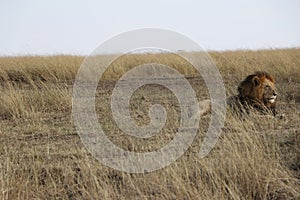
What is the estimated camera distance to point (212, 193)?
3.12 metres

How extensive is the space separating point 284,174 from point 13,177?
1906 millimetres

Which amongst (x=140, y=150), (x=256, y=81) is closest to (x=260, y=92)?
(x=256, y=81)

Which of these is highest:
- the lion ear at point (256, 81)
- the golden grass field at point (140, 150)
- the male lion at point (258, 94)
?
the lion ear at point (256, 81)

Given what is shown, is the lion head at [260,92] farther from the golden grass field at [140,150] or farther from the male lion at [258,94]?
the golden grass field at [140,150]

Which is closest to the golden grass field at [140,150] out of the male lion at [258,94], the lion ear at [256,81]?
the male lion at [258,94]

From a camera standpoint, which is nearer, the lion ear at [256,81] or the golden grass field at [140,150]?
the golden grass field at [140,150]

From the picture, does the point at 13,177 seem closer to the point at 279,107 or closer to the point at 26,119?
the point at 26,119

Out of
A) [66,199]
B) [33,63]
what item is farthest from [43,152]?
[33,63]

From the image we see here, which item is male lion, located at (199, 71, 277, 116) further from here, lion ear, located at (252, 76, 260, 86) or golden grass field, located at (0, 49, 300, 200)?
golden grass field, located at (0, 49, 300, 200)

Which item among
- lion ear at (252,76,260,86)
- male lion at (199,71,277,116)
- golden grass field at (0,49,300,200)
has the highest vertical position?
lion ear at (252,76,260,86)

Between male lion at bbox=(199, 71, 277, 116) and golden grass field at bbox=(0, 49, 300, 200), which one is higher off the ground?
male lion at bbox=(199, 71, 277, 116)

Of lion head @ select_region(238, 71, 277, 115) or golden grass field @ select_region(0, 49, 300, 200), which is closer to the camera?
golden grass field @ select_region(0, 49, 300, 200)

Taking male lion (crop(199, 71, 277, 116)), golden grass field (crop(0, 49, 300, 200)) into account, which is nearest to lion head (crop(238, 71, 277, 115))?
male lion (crop(199, 71, 277, 116))

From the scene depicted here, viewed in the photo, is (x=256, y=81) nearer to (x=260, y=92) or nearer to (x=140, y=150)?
(x=260, y=92)
